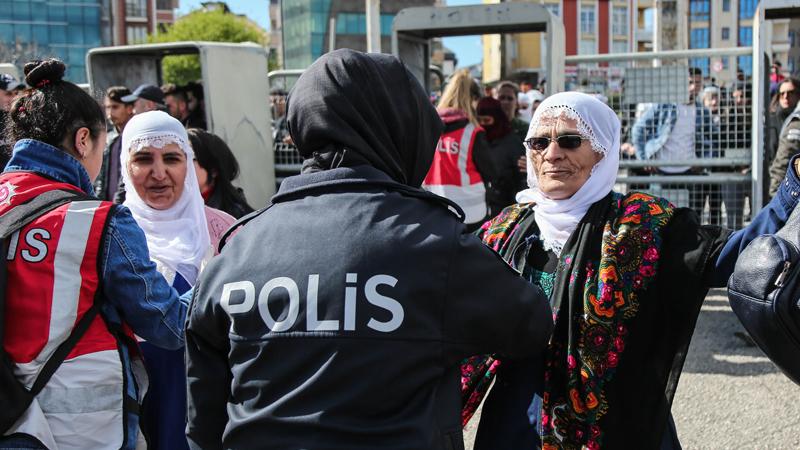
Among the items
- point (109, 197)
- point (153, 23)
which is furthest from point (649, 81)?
point (153, 23)

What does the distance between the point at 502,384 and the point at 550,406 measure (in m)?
0.17

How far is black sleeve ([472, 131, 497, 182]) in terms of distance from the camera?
5.93m

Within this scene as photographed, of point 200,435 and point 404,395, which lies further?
point 200,435

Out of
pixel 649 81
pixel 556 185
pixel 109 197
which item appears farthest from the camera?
pixel 649 81

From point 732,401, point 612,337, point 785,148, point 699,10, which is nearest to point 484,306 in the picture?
point 612,337

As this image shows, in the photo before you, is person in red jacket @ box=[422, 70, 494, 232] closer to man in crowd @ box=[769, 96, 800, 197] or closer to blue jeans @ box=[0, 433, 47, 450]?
man in crowd @ box=[769, 96, 800, 197]

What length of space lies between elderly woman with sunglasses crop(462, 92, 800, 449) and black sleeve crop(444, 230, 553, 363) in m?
0.62

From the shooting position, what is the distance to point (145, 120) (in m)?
3.29

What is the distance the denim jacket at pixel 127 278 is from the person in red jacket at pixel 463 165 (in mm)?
3528

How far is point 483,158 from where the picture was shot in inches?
234

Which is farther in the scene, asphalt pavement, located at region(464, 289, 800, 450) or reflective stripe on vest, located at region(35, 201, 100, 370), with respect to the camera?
asphalt pavement, located at region(464, 289, 800, 450)

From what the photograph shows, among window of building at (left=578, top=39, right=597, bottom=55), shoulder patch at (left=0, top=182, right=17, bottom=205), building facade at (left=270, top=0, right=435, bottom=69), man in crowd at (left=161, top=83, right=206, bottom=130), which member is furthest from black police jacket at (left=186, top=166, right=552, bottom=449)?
building facade at (left=270, top=0, right=435, bottom=69)

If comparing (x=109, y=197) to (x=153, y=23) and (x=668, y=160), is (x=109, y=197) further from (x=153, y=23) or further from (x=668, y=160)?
(x=153, y=23)

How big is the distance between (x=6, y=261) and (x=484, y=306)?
1.35 metres
